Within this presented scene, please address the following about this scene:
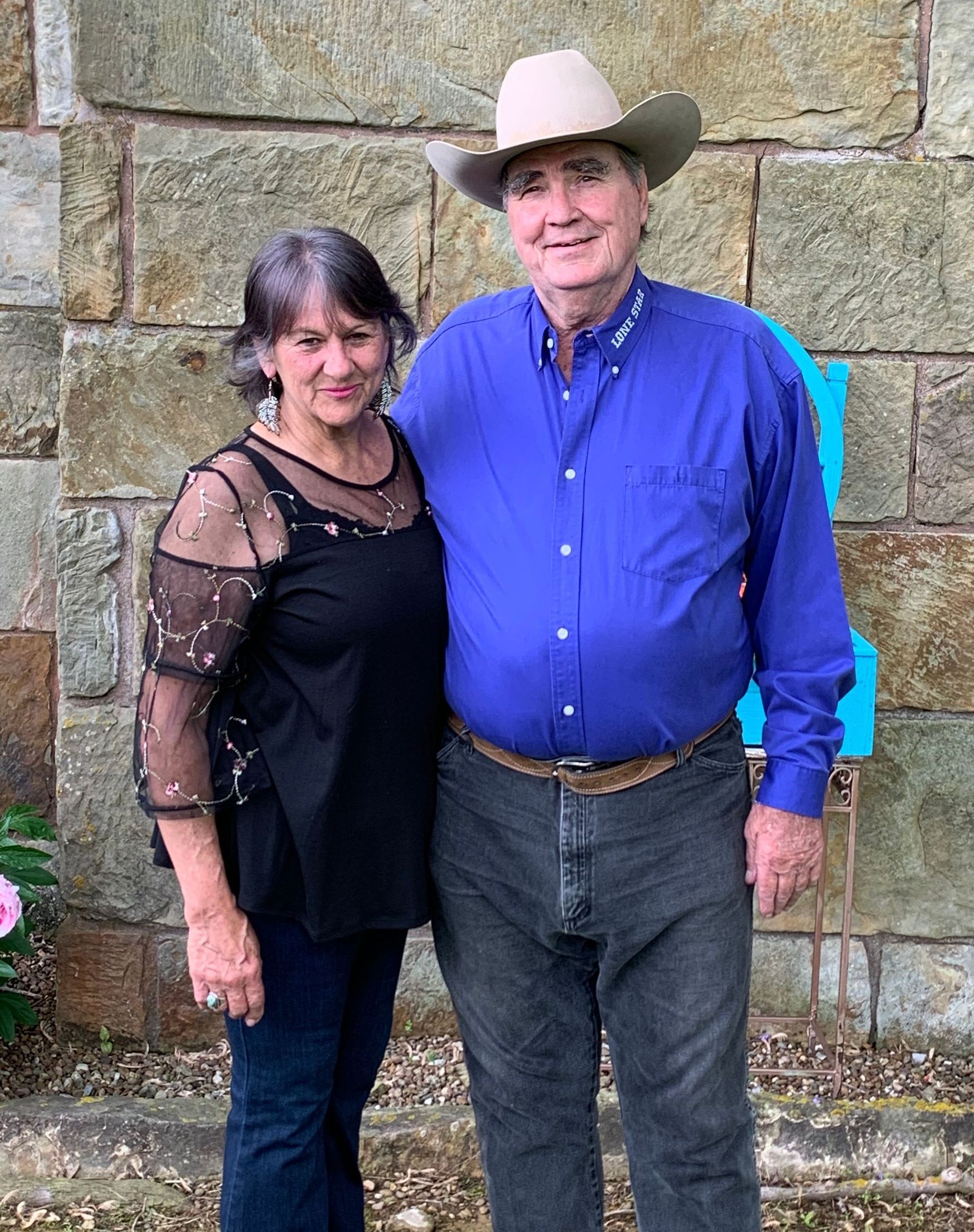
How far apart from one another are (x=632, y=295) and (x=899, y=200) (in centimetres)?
113

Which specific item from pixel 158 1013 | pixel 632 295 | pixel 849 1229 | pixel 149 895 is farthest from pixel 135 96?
pixel 849 1229

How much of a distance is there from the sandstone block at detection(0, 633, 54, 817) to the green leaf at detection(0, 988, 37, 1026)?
600 mm

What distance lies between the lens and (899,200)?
9.21 ft

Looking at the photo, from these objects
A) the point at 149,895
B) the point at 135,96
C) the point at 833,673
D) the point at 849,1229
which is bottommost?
the point at 849,1229

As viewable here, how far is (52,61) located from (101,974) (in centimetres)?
216

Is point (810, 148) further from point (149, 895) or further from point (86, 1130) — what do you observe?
point (86, 1130)

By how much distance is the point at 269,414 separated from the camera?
1881 millimetres

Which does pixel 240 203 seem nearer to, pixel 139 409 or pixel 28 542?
pixel 139 409

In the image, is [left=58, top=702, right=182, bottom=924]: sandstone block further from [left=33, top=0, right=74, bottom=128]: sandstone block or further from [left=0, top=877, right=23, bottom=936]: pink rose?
[left=33, top=0, right=74, bottom=128]: sandstone block

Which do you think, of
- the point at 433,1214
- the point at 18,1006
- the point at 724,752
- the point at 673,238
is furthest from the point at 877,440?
the point at 18,1006

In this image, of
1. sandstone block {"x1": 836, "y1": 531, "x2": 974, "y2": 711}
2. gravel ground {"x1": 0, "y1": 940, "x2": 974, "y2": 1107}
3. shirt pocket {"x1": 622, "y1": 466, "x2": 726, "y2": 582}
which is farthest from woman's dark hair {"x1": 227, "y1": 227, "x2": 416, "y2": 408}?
gravel ground {"x1": 0, "y1": 940, "x2": 974, "y2": 1107}

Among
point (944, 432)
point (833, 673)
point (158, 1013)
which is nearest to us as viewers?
point (833, 673)

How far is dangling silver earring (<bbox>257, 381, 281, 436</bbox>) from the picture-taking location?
1879 millimetres

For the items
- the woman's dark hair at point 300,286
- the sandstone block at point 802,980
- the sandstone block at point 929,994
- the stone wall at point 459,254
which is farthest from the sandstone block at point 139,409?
the sandstone block at point 929,994
